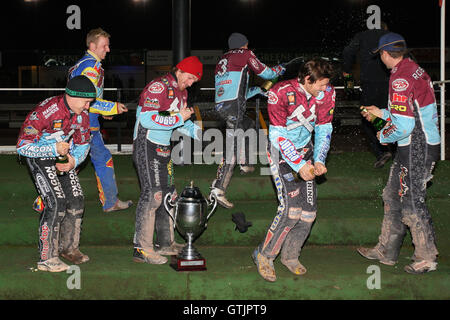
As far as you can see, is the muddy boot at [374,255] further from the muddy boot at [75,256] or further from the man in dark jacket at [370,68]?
the muddy boot at [75,256]

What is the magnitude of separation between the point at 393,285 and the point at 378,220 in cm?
108

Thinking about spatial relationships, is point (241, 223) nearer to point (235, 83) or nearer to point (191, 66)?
point (191, 66)

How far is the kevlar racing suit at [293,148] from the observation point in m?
4.77

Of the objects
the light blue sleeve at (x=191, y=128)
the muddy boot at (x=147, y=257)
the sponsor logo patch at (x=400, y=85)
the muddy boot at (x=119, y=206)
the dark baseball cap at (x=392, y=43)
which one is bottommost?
the muddy boot at (x=147, y=257)

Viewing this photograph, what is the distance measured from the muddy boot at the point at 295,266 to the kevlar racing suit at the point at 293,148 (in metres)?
0.24

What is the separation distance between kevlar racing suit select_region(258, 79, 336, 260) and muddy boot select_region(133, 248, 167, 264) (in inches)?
36.8

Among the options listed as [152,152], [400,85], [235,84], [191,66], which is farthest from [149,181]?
[400,85]

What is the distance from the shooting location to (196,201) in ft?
17.0

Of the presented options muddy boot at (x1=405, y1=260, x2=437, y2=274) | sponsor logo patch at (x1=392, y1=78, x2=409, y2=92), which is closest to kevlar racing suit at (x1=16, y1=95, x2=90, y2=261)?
sponsor logo patch at (x1=392, y1=78, x2=409, y2=92)

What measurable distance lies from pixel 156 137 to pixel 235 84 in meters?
1.76

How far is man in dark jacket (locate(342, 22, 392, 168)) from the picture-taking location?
714 cm

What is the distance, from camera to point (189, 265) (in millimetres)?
5086

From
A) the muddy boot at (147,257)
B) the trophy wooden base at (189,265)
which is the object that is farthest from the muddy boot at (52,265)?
the trophy wooden base at (189,265)
